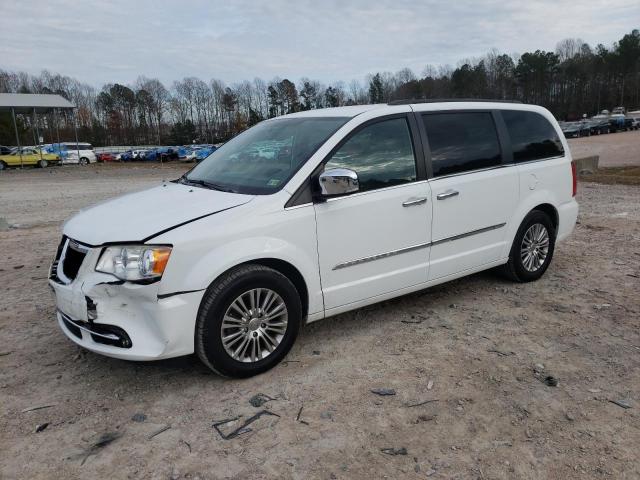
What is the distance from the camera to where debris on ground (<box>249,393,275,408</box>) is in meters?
3.35

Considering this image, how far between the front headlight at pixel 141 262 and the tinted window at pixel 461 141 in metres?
2.43

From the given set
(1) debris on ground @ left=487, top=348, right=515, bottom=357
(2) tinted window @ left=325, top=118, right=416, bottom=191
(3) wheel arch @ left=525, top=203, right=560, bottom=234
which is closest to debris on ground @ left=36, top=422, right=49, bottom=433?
(2) tinted window @ left=325, top=118, right=416, bottom=191

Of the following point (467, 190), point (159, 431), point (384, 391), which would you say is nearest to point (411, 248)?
point (467, 190)

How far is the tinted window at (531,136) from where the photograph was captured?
5.27 metres

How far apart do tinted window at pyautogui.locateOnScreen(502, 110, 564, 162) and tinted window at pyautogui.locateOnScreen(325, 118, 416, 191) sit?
1414 millimetres

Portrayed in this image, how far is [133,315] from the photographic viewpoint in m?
3.32

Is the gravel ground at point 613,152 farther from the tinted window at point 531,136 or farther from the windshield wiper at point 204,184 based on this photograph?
the windshield wiper at point 204,184

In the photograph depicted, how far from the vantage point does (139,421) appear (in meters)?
3.20

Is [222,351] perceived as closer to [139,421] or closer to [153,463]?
[139,421]

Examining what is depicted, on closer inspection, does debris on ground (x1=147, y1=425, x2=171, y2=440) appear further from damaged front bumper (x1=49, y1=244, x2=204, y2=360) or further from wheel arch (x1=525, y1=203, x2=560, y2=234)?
wheel arch (x1=525, y1=203, x2=560, y2=234)

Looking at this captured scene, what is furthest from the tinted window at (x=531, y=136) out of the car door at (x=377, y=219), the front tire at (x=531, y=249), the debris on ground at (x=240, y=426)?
the debris on ground at (x=240, y=426)

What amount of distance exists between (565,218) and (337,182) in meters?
3.26

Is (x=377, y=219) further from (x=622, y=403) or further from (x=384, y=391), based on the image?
(x=622, y=403)

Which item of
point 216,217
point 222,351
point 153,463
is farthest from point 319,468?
point 216,217
